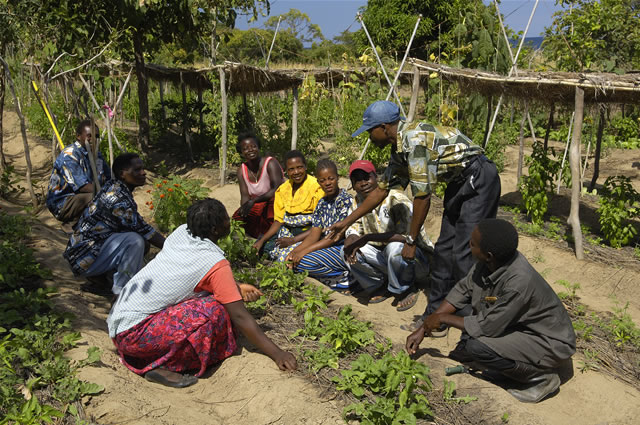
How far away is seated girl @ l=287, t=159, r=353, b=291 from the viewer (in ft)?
15.1

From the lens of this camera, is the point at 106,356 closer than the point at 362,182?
Yes

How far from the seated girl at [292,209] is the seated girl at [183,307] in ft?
6.00

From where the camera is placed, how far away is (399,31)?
19.8 meters

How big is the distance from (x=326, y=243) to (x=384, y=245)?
0.53 m

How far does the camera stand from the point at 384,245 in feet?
A: 14.6

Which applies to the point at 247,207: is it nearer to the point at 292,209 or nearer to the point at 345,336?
the point at 292,209

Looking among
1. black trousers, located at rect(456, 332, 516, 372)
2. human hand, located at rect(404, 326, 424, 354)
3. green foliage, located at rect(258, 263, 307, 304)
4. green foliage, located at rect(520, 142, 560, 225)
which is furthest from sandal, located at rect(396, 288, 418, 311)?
green foliage, located at rect(520, 142, 560, 225)

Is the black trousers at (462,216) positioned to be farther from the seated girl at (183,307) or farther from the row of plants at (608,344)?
the seated girl at (183,307)

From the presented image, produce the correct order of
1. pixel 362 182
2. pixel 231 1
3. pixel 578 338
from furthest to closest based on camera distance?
pixel 231 1
pixel 362 182
pixel 578 338

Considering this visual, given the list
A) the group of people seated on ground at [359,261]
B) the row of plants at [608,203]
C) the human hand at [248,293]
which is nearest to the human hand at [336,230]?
the group of people seated on ground at [359,261]

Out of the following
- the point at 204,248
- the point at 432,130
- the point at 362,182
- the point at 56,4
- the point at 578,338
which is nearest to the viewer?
the point at 204,248

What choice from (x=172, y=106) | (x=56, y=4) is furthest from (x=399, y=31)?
(x=56, y=4)

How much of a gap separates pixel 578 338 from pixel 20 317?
397cm

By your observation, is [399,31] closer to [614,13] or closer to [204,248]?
[614,13]
